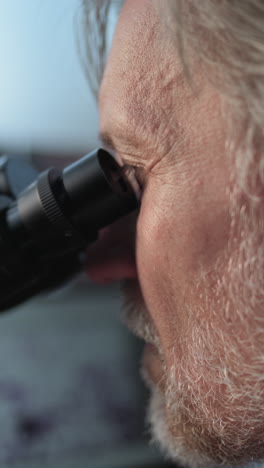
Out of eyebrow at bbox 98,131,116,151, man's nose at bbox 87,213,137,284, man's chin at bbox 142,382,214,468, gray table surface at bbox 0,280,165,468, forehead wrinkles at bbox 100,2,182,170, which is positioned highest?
forehead wrinkles at bbox 100,2,182,170

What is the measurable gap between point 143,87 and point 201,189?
126mm

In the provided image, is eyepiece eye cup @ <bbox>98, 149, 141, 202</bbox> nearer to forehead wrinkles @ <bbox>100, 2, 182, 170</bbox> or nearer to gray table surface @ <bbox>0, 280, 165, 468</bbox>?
forehead wrinkles @ <bbox>100, 2, 182, 170</bbox>

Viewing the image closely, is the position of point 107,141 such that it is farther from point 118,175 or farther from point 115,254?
point 115,254

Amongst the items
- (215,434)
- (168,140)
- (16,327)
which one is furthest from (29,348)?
(168,140)

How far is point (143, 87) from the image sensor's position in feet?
1.43

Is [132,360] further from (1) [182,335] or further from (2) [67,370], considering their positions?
(1) [182,335]

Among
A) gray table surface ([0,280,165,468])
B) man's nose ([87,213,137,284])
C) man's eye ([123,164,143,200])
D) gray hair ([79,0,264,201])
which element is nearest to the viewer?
gray hair ([79,0,264,201])

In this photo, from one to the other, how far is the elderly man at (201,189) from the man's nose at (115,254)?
131 millimetres

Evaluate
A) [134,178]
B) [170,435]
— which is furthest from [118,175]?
[170,435]

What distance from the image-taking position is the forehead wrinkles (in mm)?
Result: 419

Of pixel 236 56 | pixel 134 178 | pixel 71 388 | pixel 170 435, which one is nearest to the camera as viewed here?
pixel 236 56

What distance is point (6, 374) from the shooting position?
3.98ft

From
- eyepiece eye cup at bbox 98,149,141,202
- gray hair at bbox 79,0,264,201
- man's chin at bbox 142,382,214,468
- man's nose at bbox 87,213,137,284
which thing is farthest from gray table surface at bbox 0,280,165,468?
gray hair at bbox 79,0,264,201

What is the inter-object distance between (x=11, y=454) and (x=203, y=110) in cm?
100
